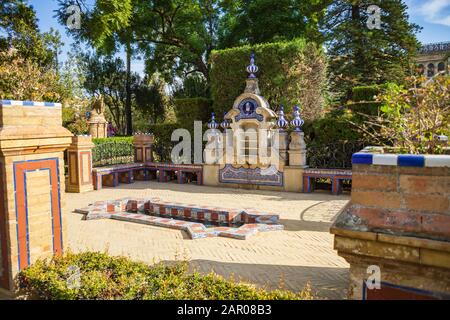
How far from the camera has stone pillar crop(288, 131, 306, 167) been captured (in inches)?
583

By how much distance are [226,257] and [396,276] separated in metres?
4.22

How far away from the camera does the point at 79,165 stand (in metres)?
15.1

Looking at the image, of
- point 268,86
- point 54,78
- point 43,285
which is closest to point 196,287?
point 43,285

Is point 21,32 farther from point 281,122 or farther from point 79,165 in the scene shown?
point 281,122

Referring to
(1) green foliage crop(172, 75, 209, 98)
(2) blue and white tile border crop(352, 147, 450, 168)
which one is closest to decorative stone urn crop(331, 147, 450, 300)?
(2) blue and white tile border crop(352, 147, 450, 168)

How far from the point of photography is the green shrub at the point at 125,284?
13.9ft

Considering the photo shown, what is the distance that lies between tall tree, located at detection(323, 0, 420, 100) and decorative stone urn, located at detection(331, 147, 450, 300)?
62.7ft

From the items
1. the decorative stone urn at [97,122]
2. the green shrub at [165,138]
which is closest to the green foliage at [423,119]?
the green shrub at [165,138]

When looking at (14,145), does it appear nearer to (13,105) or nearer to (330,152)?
(13,105)

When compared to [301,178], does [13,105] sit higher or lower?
higher

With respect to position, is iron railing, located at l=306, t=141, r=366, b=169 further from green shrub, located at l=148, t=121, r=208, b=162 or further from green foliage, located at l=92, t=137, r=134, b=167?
green foliage, located at l=92, t=137, r=134, b=167

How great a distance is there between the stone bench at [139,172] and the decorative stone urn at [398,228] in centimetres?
1394

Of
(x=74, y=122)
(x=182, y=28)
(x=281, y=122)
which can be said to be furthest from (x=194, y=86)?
(x=281, y=122)

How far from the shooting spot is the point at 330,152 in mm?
15555
